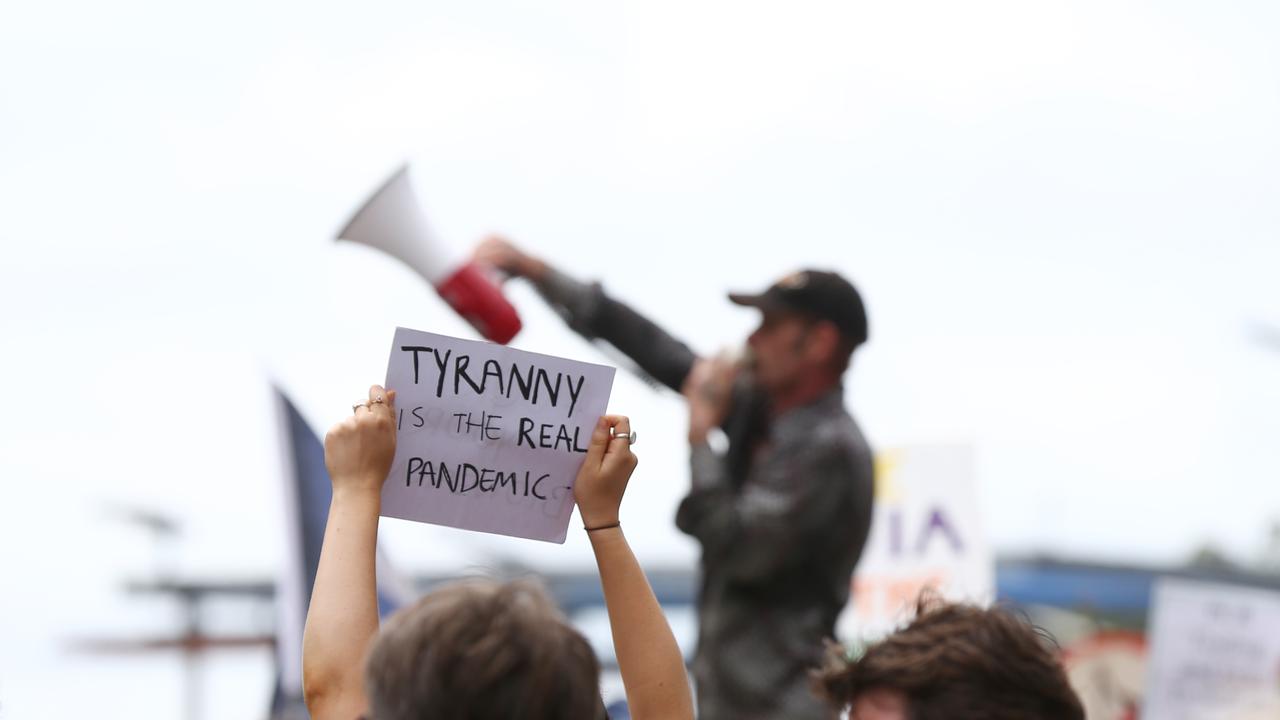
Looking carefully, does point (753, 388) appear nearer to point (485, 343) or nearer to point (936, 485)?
point (485, 343)

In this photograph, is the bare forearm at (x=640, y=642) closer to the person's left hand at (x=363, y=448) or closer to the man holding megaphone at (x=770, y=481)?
the person's left hand at (x=363, y=448)

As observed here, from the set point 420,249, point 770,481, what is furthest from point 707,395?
point 420,249

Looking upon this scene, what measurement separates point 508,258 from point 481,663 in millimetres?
1858

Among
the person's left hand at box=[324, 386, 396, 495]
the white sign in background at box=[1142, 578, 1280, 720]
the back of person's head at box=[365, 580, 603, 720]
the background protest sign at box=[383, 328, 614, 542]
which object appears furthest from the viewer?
the white sign in background at box=[1142, 578, 1280, 720]

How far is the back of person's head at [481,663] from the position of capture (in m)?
1.24

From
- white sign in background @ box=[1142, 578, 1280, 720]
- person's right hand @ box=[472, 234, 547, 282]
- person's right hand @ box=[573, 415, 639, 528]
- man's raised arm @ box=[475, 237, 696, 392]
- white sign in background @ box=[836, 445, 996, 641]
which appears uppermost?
person's right hand @ box=[472, 234, 547, 282]

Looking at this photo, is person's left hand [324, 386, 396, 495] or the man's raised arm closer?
person's left hand [324, 386, 396, 495]

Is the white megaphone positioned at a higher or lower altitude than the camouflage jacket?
higher

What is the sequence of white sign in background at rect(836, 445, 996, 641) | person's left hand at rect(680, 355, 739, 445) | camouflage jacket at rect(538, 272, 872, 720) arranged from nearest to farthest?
camouflage jacket at rect(538, 272, 872, 720) → person's left hand at rect(680, 355, 739, 445) → white sign in background at rect(836, 445, 996, 641)

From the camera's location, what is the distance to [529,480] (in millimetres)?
1833

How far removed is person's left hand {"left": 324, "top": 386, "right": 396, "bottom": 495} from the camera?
1.67 m

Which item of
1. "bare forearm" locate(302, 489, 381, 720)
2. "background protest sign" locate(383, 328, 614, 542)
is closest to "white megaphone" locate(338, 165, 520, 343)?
"background protest sign" locate(383, 328, 614, 542)

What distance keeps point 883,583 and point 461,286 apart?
3.07m

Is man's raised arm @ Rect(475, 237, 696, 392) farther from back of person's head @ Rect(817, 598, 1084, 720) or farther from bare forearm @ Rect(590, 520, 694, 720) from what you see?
back of person's head @ Rect(817, 598, 1084, 720)
